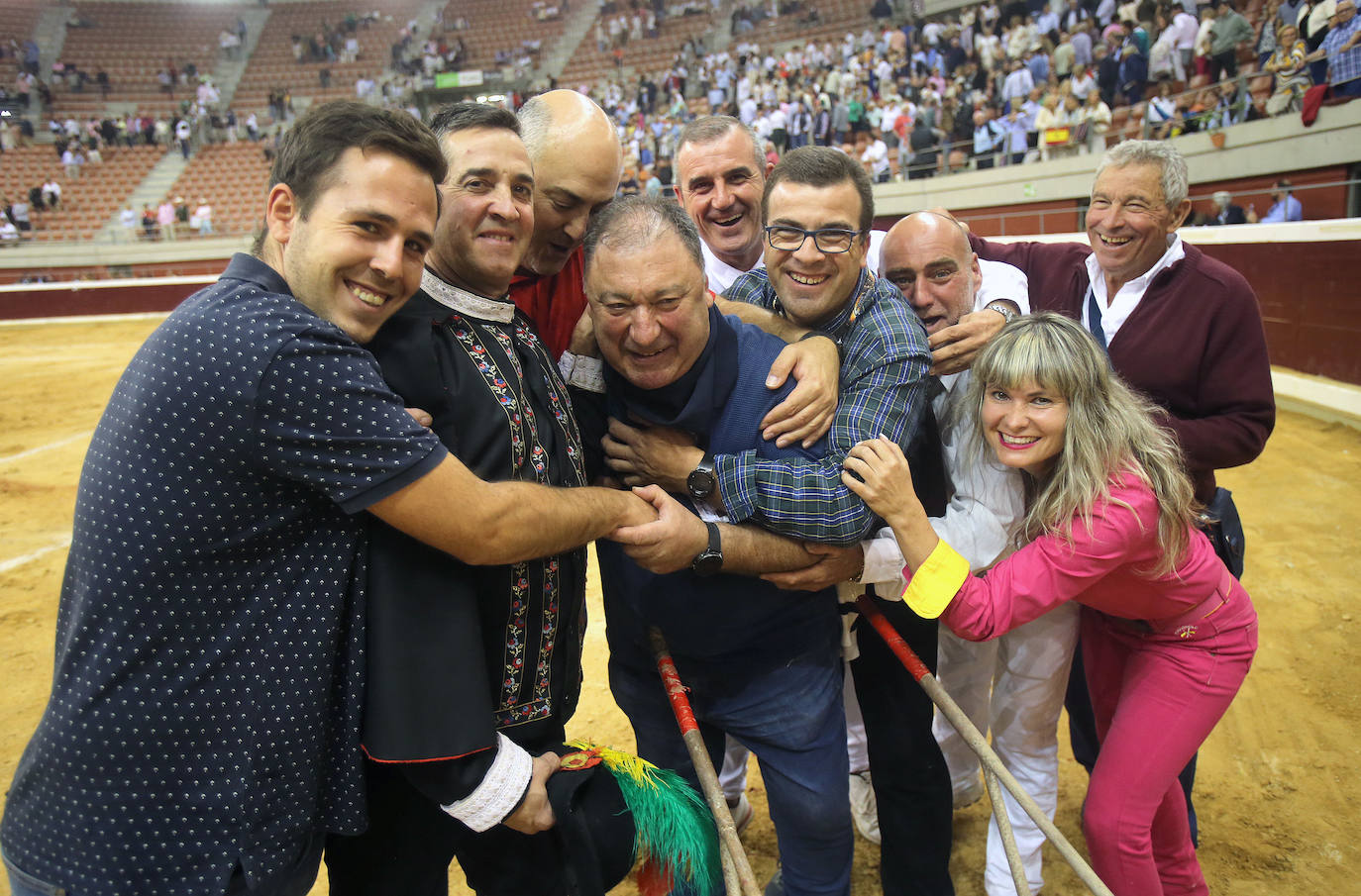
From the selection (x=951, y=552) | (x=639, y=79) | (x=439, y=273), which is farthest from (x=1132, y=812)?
(x=639, y=79)

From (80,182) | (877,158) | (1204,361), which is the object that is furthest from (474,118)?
(80,182)

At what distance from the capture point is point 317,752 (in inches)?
60.5

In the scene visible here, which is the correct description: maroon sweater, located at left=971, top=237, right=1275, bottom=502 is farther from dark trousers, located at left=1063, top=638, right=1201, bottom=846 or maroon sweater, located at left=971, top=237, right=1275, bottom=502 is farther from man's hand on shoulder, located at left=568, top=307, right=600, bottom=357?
man's hand on shoulder, located at left=568, top=307, right=600, bottom=357

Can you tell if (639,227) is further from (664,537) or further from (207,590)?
(207,590)

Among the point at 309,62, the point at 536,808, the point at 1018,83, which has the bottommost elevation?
the point at 536,808

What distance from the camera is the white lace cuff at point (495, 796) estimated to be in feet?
5.28

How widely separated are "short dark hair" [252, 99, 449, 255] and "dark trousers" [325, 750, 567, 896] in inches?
46.9

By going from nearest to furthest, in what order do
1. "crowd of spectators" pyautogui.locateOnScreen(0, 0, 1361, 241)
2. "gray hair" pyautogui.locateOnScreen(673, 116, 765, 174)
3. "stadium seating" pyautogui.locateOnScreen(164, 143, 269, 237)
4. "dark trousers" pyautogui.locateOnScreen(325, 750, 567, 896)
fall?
1. "dark trousers" pyautogui.locateOnScreen(325, 750, 567, 896)
2. "gray hair" pyautogui.locateOnScreen(673, 116, 765, 174)
3. "crowd of spectators" pyautogui.locateOnScreen(0, 0, 1361, 241)
4. "stadium seating" pyautogui.locateOnScreen(164, 143, 269, 237)

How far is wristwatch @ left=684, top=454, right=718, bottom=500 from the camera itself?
206 cm

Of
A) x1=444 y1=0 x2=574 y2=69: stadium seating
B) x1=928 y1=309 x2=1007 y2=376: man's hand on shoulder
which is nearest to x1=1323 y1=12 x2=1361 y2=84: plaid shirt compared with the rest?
x1=928 y1=309 x2=1007 y2=376: man's hand on shoulder

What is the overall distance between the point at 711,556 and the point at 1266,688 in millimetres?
3466

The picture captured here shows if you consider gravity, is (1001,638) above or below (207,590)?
below

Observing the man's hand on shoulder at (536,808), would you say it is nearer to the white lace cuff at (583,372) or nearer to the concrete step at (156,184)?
the white lace cuff at (583,372)

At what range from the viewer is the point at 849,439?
6.70 ft
